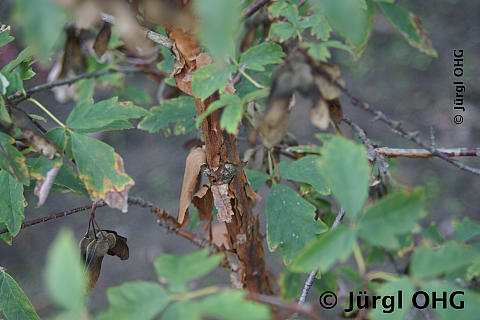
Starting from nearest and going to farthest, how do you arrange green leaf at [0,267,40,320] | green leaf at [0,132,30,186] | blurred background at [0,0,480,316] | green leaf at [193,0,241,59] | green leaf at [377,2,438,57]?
green leaf at [193,0,241,59] → green leaf at [0,132,30,186] → green leaf at [0,267,40,320] → green leaf at [377,2,438,57] → blurred background at [0,0,480,316]

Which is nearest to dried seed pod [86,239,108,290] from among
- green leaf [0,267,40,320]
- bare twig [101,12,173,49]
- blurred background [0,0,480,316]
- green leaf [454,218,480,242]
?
green leaf [0,267,40,320]

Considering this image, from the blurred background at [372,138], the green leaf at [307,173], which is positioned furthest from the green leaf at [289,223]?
the blurred background at [372,138]

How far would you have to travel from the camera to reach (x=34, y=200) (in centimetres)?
227

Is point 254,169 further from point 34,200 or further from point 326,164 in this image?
point 34,200

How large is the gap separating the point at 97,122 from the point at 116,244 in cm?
22

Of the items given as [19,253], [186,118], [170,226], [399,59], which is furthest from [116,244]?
[399,59]

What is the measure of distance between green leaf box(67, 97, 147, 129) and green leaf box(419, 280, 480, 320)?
0.46 m

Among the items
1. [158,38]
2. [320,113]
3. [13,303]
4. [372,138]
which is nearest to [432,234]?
[320,113]

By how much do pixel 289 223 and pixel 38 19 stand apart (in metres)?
0.53

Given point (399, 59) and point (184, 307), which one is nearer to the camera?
point (184, 307)

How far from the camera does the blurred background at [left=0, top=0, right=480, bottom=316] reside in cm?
203

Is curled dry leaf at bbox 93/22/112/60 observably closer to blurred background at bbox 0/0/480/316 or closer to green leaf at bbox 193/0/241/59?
green leaf at bbox 193/0/241/59

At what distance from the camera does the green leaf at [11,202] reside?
611 millimetres

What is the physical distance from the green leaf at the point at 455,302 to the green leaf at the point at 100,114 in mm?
462
